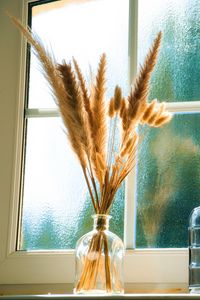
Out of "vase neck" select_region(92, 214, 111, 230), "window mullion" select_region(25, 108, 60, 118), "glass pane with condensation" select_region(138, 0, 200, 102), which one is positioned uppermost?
"glass pane with condensation" select_region(138, 0, 200, 102)

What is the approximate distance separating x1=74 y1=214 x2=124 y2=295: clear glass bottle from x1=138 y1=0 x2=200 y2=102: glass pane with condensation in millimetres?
487

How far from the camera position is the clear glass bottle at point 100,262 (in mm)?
1400

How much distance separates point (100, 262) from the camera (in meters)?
1.41

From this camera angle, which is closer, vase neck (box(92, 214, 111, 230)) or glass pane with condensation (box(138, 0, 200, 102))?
vase neck (box(92, 214, 111, 230))

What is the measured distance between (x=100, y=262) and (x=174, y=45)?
27.8 inches

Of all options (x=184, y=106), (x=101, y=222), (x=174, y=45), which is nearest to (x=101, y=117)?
(x=101, y=222)

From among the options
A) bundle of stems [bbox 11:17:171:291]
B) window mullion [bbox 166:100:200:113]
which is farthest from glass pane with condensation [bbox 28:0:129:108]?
bundle of stems [bbox 11:17:171:291]

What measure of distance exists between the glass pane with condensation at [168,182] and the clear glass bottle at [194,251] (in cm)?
8

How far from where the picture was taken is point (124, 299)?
4.02 feet

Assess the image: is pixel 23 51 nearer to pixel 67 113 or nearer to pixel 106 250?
pixel 67 113

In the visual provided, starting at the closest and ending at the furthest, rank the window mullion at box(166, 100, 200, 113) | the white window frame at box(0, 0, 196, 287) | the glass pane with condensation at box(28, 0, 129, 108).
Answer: the white window frame at box(0, 0, 196, 287), the window mullion at box(166, 100, 200, 113), the glass pane with condensation at box(28, 0, 129, 108)

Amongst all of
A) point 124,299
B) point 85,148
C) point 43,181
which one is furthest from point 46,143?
point 124,299

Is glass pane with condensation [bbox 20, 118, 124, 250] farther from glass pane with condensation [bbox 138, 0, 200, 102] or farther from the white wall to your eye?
glass pane with condensation [bbox 138, 0, 200, 102]

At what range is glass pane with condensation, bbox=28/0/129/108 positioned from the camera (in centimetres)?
182
